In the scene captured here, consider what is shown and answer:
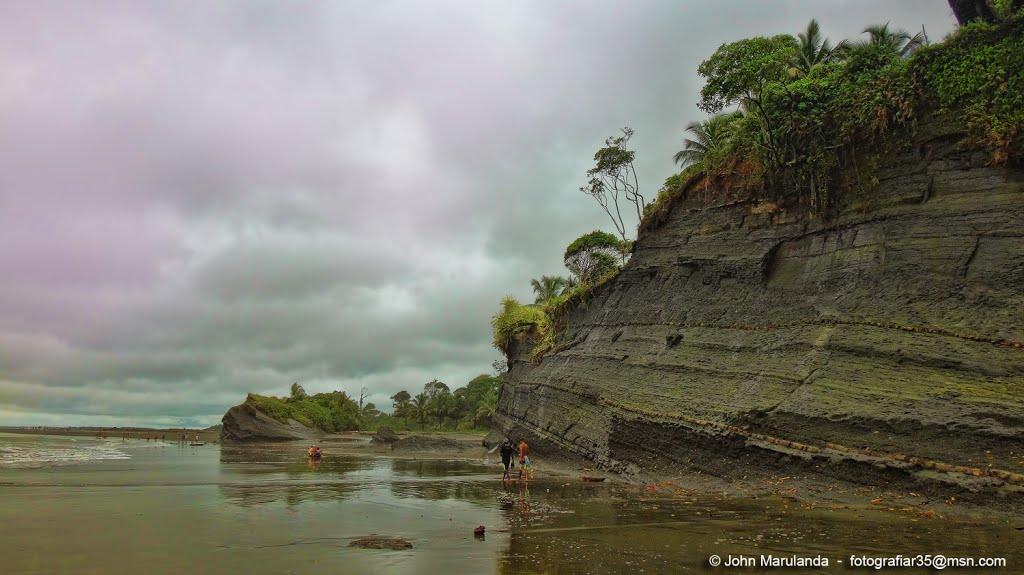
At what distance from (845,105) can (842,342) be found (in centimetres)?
780

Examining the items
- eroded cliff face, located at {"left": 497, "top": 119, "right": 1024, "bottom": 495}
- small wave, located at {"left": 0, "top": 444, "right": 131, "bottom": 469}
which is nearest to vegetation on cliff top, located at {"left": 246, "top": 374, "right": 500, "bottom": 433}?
small wave, located at {"left": 0, "top": 444, "right": 131, "bottom": 469}

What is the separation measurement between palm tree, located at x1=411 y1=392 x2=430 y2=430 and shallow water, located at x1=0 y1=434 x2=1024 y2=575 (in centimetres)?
6993

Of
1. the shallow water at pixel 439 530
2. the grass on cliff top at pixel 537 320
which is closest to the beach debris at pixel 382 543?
the shallow water at pixel 439 530

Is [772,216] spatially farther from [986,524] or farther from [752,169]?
[986,524]

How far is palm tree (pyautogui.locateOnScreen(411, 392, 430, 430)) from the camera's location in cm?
8731

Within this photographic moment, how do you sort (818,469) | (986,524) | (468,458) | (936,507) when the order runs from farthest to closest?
(468,458) < (818,469) < (936,507) < (986,524)

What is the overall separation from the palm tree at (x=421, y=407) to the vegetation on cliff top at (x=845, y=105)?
68609 mm

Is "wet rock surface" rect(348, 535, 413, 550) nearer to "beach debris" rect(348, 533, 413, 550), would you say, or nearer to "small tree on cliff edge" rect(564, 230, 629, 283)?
"beach debris" rect(348, 533, 413, 550)

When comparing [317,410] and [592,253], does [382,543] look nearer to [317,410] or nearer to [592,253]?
[592,253]

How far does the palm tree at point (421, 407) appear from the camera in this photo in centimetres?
8731

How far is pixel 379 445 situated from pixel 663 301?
35.9 meters

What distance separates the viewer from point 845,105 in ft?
59.1

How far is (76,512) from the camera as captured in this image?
13258 mm

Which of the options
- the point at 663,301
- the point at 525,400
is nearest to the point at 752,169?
the point at 663,301
